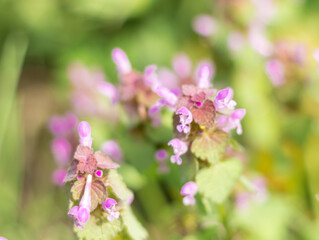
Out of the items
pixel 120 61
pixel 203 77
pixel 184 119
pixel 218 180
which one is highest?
pixel 120 61

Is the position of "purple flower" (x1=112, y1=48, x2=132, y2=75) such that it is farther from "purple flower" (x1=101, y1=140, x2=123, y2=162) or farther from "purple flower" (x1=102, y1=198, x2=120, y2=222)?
"purple flower" (x1=102, y1=198, x2=120, y2=222)

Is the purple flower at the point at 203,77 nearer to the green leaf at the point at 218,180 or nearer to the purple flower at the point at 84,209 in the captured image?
the green leaf at the point at 218,180

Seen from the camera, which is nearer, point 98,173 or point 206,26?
point 98,173

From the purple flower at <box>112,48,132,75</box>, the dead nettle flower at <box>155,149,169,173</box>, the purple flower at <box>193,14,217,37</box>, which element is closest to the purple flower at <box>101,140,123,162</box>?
the dead nettle flower at <box>155,149,169,173</box>

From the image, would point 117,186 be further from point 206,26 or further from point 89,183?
point 206,26

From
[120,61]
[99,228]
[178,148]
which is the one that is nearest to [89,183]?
[99,228]
